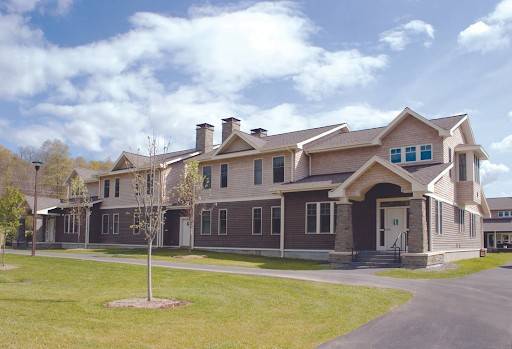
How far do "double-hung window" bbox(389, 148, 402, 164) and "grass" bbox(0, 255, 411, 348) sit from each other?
41.7ft

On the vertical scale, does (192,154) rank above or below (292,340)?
above

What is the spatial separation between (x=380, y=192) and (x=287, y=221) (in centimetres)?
538

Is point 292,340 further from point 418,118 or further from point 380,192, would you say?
point 418,118

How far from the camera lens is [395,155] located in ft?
87.6

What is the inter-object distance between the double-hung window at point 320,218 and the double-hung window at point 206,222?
7595 millimetres

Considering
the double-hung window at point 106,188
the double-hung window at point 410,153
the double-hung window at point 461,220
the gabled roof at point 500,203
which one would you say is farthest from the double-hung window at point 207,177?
the gabled roof at point 500,203

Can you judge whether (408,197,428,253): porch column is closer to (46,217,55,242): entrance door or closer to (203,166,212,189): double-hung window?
(203,166,212,189): double-hung window

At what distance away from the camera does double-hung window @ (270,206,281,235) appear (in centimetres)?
2911

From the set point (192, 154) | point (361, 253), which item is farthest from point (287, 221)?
point (192, 154)

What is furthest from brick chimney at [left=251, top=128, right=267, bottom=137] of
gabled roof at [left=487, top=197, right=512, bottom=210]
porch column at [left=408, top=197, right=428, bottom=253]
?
gabled roof at [left=487, top=197, right=512, bottom=210]

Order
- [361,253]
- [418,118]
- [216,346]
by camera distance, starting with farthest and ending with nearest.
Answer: [418,118]
[361,253]
[216,346]

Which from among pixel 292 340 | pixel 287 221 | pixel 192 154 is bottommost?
pixel 292 340

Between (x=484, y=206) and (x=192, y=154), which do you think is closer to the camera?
(x=484, y=206)

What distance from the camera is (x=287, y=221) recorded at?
28.2m
